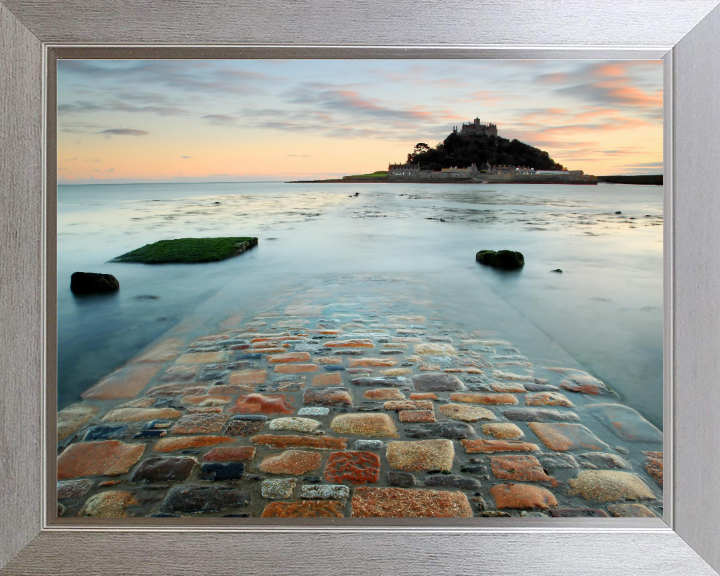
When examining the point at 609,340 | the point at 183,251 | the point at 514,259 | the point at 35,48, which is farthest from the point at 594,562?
the point at 183,251

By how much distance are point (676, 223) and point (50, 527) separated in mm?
1360

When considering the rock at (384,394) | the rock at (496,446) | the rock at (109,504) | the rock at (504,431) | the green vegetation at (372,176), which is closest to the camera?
the rock at (109,504)

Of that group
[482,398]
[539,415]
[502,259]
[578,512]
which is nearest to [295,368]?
[482,398]

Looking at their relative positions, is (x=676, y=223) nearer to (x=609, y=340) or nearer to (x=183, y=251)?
(x=609, y=340)

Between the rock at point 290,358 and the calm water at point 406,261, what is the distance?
913 millimetres

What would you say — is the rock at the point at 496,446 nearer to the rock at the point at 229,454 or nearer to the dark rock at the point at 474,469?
the dark rock at the point at 474,469

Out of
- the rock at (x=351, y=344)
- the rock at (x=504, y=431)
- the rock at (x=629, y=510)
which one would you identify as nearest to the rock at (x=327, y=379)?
the rock at (x=351, y=344)

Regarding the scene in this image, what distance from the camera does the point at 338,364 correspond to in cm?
293

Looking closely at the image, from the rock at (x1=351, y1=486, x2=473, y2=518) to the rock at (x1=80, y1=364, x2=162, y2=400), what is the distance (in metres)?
1.40

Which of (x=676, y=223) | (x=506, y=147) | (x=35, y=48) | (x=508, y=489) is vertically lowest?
(x=508, y=489)

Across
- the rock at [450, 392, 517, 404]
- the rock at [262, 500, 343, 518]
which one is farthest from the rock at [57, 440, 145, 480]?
the rock at [450, 392, 517, 404]

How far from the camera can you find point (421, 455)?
6.17ft

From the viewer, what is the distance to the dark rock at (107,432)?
2.03 m

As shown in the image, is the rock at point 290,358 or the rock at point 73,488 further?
the rock at point 290,358
